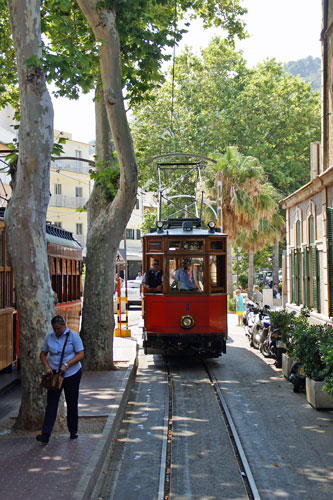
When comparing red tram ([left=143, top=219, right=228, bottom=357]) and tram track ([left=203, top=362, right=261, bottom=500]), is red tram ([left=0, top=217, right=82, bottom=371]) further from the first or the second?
tram track ([left=203, top=362, right=261, bottom=500])

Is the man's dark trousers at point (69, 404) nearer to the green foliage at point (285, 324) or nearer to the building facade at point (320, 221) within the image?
the green foliage at point (285, 324)

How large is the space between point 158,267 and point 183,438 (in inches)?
268

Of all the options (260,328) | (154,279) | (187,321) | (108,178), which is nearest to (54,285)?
(154,279)

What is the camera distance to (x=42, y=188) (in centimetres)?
864

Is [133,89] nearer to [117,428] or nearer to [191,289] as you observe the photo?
[191,289]

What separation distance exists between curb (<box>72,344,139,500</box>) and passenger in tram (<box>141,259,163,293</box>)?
11.0 feet

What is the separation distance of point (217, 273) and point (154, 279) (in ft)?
4.90

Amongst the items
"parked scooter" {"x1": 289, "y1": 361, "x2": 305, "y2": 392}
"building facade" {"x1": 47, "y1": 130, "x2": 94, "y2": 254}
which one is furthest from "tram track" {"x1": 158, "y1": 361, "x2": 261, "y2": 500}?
"building facade" {"x1": 47, "y1": 130, "x2": 94, "y2": 254}

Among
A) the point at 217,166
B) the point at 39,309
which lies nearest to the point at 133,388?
the point at 39,309

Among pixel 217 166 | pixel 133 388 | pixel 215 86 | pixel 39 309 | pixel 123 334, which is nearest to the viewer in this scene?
pixel 39 309

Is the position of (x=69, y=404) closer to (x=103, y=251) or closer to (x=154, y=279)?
(x=103, y=251)

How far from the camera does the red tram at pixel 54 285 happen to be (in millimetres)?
11555

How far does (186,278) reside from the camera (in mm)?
15344

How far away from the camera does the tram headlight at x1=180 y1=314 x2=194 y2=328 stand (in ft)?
49.4
